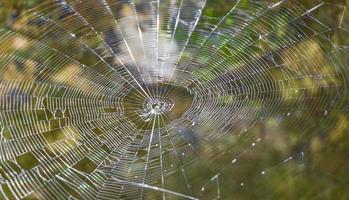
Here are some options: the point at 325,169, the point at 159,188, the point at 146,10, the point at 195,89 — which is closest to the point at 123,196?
the point at 159,188

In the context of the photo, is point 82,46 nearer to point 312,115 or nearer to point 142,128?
point 142,128

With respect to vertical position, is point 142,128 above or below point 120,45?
below

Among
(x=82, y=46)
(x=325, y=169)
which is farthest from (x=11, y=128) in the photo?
(x=325, y=169)

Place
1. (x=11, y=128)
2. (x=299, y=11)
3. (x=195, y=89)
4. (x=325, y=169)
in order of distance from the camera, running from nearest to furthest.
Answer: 1. (x=11, y=128)
2. (x=299, y=11)
3. (x=195, y=89)
4. (x=325, y=169)

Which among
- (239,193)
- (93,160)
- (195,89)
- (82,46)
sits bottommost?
(239,193)

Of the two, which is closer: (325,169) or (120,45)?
(120,45)

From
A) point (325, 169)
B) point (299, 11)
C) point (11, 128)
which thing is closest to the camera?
point (11, 128)
